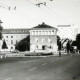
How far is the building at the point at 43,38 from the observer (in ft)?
321

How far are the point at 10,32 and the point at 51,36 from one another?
102 ft

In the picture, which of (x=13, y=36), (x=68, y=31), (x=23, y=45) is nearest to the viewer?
(x=23, y=45)

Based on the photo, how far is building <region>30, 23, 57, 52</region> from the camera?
97.9 m

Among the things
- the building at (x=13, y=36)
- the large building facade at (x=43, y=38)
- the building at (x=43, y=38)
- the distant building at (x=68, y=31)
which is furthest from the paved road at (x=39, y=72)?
the distant building at (x=68, y=31)

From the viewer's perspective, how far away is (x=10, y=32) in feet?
397

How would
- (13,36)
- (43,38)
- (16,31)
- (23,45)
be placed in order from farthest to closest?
(16,31) → (13,36) → (23,45) → (43,38)

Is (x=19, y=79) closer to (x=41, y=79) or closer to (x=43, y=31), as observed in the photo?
(x=41, y=79)

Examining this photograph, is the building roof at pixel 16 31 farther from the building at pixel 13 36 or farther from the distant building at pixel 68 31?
the distant building at pixel 68 31

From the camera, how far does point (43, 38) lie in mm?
98875

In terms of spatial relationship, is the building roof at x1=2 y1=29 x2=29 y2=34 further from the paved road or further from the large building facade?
the paved road

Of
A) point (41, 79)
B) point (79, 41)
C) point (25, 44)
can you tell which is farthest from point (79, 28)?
point (41, 79)

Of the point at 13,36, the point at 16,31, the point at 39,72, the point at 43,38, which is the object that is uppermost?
the point at 16,31

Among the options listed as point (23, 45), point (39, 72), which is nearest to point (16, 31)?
point (23, 45)

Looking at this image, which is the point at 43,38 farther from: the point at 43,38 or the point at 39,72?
the point at 39,72
